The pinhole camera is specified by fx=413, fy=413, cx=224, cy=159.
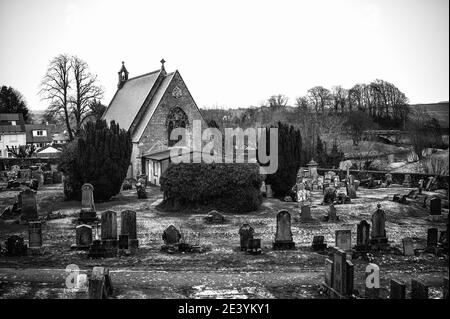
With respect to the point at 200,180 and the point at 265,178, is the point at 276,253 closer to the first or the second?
the point at 200,180

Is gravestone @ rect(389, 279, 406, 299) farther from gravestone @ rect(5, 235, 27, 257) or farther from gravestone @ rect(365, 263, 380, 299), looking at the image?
gravestone @ rect(5, 235, 27, 257)

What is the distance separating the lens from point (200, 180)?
2005cm

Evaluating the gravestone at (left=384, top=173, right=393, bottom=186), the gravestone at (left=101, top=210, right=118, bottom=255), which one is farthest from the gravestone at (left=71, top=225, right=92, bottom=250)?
the gravestone at (left=384, top=173, right=393, bottom=186)

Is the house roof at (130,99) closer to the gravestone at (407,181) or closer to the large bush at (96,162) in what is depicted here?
the large bush at (96,162)

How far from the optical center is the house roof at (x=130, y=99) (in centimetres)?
3369

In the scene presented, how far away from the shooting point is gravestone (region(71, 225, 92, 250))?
42.9 ft

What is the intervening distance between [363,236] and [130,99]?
90.3 ft

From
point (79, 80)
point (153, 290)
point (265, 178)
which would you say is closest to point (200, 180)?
point (265, 178)

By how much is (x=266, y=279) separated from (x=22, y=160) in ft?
118

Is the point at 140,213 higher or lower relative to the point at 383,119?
lower

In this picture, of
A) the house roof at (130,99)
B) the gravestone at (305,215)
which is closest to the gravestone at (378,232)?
the gravestone at (305,215)

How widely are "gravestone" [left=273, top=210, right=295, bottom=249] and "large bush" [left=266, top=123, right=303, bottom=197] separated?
33.9 ft

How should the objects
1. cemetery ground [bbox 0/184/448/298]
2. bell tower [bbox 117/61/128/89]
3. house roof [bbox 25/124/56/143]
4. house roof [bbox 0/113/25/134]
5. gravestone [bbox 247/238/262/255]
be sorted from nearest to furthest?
cemetery ground [bbox 0/184/448/298] → gravestone [bbox 247/238/262/255] → bell tower [bbox 117/61/128/89] → house roof [bbox 0/113/25/134] → house roof [bbox 25/124/56/143]

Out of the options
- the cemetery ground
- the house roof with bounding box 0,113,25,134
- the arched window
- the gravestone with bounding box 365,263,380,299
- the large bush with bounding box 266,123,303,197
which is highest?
the house roof with bounding box 0,113,25,134
